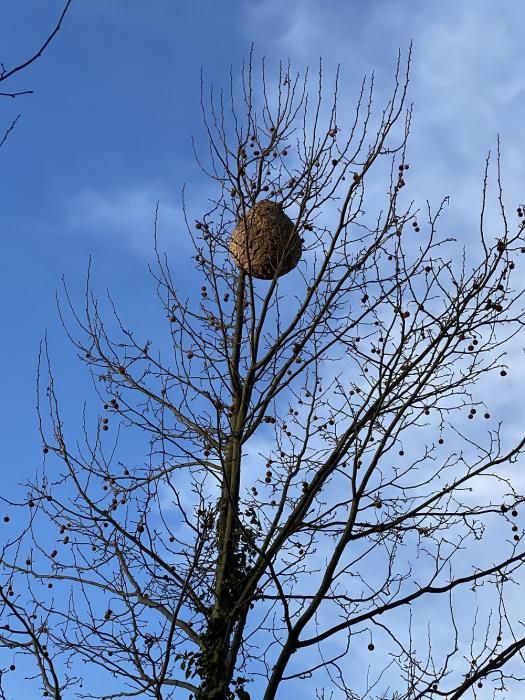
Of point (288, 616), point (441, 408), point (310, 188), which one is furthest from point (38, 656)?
point (310, 188)

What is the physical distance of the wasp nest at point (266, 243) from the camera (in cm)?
780

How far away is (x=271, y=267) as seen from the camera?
25.8 ft

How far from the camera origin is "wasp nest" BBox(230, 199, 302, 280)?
7797 mm

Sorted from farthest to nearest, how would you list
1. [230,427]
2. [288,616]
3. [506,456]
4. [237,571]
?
1. [230,427]
2. [237,571]
3. [506,456]
4. [288,616]

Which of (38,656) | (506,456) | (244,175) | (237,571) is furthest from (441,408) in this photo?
(38,656)

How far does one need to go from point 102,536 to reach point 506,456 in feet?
10.3

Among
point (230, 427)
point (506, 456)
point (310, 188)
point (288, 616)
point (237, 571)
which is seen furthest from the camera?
point (310, 188)

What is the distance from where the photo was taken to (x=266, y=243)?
779cm

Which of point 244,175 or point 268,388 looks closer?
point 268,388

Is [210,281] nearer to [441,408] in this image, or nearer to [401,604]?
[441,408]

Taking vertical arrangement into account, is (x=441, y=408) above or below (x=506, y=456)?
above

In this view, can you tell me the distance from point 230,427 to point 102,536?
4.29 ft

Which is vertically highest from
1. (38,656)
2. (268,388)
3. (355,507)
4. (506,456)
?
(268,388)

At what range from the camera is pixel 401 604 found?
6035mm
